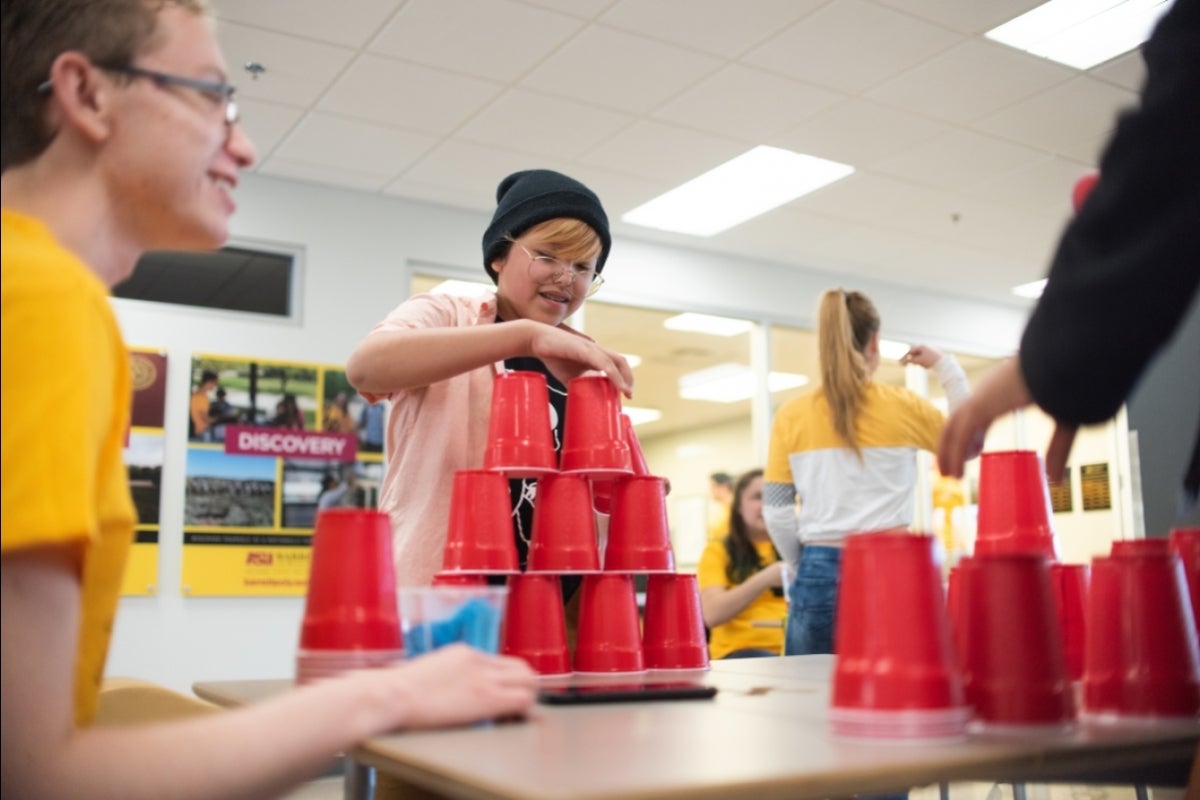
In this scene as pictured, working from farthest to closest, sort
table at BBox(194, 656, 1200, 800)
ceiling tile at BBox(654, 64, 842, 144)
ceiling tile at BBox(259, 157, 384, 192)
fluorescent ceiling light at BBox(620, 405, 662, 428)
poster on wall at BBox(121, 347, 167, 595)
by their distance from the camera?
fluorescent ceiling light at BBox(620, 405, 662, 428) → ceiling tile at BBox(259, 157, 384, 192) → poster on wall at BBox(121, 347, 167, 595) → ceiling tile at BBox(654, 64, 842, 144) → table at BBox(194, 656, 1200, 800)

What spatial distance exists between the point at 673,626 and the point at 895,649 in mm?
624

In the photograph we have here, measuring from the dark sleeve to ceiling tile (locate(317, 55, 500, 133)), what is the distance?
3442mm

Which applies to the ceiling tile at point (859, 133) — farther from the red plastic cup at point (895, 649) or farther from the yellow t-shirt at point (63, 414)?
the yellow t-shirt at point (63, 414)

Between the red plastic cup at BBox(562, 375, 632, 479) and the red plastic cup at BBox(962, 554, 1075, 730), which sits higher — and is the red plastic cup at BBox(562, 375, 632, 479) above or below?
above

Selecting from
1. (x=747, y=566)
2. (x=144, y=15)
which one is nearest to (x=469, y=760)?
(x=144, y=15)

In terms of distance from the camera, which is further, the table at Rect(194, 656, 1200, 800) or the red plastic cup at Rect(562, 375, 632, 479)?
the red plastic cup at Rect(562, 375, 632, 479)

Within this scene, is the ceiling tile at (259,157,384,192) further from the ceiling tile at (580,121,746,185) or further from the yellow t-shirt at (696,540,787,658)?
the yellow t-shirt at (696,540,787,658)

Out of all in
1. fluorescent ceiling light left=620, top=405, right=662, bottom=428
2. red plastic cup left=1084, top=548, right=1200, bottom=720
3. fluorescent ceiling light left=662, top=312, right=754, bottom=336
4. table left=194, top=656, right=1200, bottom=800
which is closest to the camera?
table left=194, top=656, right=1200, bottom=800

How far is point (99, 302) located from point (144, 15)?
0.31m

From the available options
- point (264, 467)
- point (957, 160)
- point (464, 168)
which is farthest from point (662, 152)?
point (264, 467)

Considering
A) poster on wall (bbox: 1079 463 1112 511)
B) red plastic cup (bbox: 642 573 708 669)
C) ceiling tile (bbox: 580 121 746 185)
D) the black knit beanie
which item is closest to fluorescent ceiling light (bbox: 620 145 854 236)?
ceiling tile (bbox: 580 121 746 185)

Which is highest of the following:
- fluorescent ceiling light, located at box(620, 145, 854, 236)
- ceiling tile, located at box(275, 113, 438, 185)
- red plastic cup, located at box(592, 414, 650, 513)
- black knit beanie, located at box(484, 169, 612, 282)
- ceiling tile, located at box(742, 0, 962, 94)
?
ceiling tile, located at box(742, 0, 962, 94)

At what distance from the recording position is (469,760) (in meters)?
0.75

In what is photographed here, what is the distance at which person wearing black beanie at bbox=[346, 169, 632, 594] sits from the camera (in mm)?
1493
